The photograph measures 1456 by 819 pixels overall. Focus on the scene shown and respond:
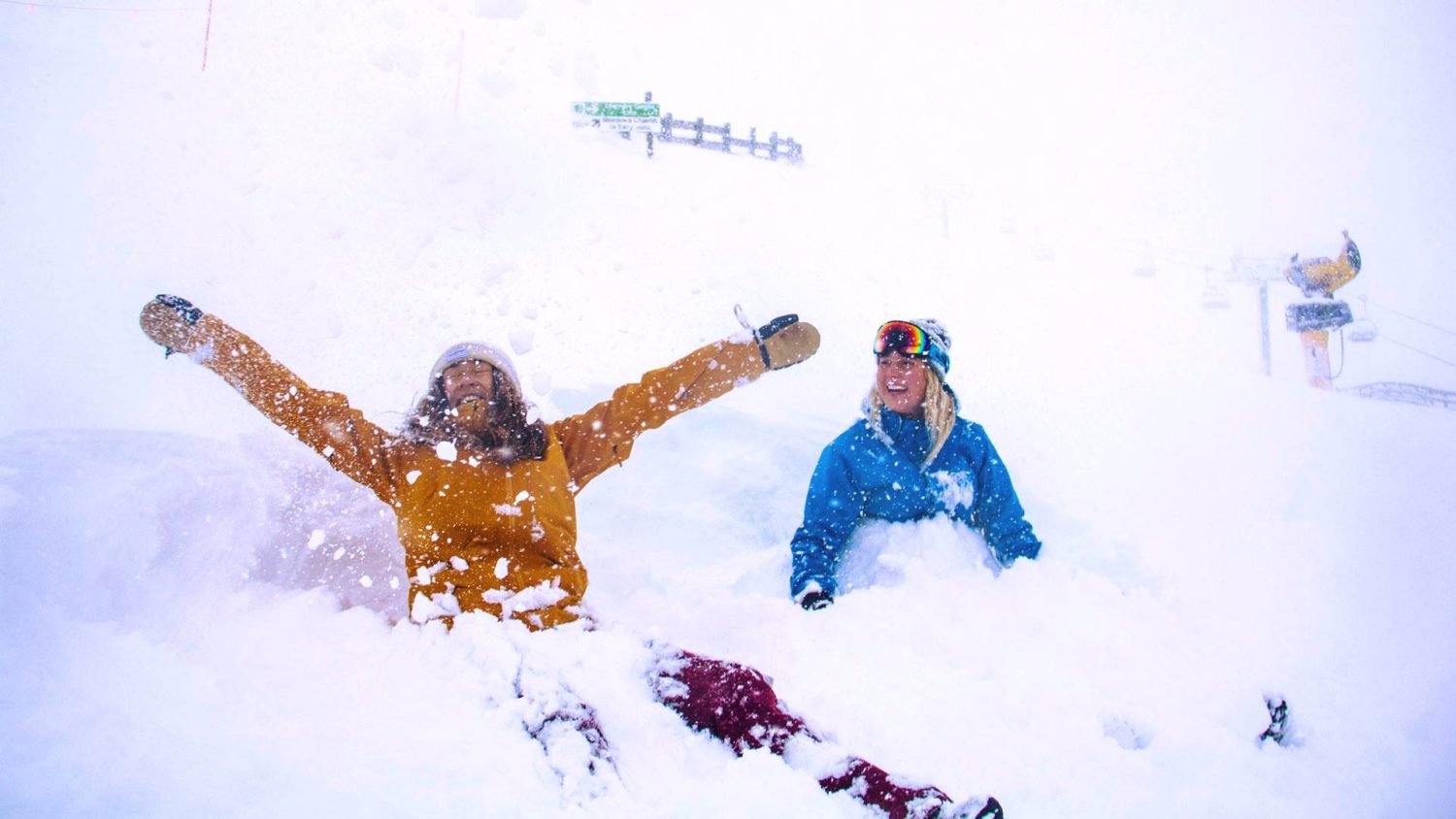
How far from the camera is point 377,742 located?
1.19 meters

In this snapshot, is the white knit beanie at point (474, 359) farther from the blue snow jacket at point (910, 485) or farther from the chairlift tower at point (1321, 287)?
the chairlift tower at point (1321, 287)

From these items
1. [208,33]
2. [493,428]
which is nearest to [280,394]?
[493,428]

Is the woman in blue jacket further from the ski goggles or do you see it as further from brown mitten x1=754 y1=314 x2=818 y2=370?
brown mitten x1=754 y1=314 x2=818 y2=370

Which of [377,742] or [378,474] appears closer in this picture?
[377,742]

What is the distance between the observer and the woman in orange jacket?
6.45ft

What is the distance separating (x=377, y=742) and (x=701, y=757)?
633 millimetres

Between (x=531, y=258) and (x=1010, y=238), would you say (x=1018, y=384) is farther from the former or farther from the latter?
(x=1010, y=238)

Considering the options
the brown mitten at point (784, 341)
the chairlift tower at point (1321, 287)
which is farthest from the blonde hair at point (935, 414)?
the chairlift tower at point (1321, 287)

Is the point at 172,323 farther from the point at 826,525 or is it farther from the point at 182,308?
the point at 826,525

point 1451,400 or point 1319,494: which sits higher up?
point 1319,494

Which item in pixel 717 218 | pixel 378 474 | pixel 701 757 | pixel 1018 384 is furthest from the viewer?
pixel 717 218

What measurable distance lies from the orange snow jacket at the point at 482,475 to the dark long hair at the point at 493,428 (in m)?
0.03

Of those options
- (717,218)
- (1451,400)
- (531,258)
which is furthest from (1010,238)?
(531,258)

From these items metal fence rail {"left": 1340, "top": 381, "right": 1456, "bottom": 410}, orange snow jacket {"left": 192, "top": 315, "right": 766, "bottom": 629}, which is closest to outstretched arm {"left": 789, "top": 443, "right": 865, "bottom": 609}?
orange snow jacket {"left": 192, "top": 315, "right": 766, "bottom": 629}
